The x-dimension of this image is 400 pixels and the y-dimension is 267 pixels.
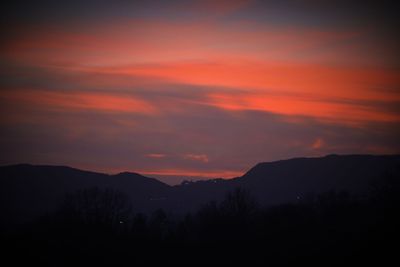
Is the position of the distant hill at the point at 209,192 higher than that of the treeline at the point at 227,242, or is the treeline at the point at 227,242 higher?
the distant hill at the point at 209,192

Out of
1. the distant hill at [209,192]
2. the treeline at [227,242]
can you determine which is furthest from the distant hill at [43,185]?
the treeline at [227,242]

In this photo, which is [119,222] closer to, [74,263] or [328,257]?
[74,263]

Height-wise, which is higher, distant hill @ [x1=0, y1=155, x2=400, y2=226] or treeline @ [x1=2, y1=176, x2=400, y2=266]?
distant hill @ [x1=0, y1=155, x2=400, y2=226]

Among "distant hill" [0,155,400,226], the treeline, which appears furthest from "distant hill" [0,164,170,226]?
the treeline

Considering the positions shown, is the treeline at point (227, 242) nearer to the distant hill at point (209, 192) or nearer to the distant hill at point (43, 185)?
the distant hill at point (43, 185)

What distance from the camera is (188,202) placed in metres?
192

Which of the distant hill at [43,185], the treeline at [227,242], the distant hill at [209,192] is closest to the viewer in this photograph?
the treeline at [227,242]

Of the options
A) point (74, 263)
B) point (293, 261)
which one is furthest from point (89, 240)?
point (293, 261)

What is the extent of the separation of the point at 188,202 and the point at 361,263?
533 feet

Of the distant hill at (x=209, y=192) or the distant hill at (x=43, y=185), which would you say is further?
the distant hill at (x=209, y=192)

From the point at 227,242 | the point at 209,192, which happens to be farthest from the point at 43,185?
the point at 227,242

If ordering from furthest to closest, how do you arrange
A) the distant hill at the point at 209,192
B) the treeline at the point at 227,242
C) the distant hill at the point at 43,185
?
the distant hill at the point at 209,192 < the distant hill at the point at 43,185 < the treeline at the point at 227,242

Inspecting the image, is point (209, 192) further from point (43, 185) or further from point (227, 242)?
point (227, 242)

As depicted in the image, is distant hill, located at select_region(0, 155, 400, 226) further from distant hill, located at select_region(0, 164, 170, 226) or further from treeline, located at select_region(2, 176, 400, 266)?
treeline, located at select_region(2, 176, 400, 266)
